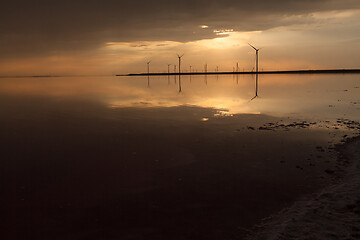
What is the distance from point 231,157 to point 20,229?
1133 centimetres

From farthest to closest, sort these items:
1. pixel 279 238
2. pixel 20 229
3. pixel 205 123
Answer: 1. pixel 205 123
2. pixel 20 229
3. pixel 279 238

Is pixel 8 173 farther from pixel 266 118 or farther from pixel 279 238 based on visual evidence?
pixel 266 118

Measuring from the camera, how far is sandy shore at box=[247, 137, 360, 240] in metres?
8.49

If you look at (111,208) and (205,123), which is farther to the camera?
(205,123)

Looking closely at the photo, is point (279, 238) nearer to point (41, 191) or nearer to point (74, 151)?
point (41, 191)

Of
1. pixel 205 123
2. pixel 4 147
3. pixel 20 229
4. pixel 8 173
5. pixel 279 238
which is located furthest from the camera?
pixel 205 123

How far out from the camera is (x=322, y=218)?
941cm

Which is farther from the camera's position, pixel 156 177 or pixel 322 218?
pixel 156 177

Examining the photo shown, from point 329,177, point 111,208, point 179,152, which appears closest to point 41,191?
point 111,208

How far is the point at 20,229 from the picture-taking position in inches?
368

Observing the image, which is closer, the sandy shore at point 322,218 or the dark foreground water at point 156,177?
the sandy shore at point 322,218

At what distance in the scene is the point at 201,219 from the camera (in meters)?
9.83

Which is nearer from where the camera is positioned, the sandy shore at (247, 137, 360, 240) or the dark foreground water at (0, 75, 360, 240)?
the sandy shore at (247, 137, 360, 240)

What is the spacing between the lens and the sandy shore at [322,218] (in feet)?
27.9
